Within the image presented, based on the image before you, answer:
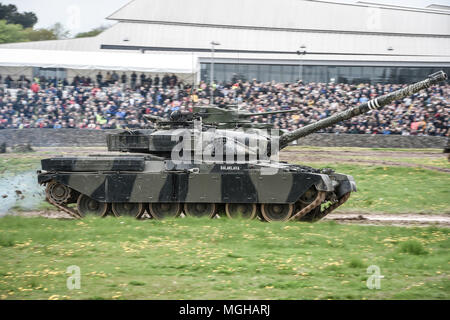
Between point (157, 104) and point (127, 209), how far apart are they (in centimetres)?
1499

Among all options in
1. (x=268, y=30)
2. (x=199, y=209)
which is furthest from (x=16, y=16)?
(x=199, y=209)

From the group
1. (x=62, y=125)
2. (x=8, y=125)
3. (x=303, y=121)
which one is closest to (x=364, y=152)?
(x=303, y=121)

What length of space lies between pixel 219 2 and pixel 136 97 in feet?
51.9

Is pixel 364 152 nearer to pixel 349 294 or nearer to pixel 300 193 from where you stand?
pixel 300 193

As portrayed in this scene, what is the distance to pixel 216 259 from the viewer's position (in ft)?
37.5

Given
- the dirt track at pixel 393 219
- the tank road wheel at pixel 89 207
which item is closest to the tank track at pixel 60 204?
the tank road wheel at pixel 89 207

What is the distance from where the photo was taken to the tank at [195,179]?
15.8m

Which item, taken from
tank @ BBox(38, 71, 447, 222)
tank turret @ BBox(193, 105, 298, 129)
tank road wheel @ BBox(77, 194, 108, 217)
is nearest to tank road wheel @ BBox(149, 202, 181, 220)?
tank @ BBox(38, 71, 447, 222)

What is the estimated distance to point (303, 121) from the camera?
101 ft

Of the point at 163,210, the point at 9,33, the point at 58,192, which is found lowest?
the point at 163,210

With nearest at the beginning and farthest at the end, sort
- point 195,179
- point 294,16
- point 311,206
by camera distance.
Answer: point 311,206 < point 195,179 < point 294,16

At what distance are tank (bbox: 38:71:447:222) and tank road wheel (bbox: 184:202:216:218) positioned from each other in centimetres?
3

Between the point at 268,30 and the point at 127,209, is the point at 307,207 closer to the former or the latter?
the point at 127,209

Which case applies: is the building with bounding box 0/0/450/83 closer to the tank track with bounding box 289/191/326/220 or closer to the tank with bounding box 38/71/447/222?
the tank with bounding box 38/71/447/222
